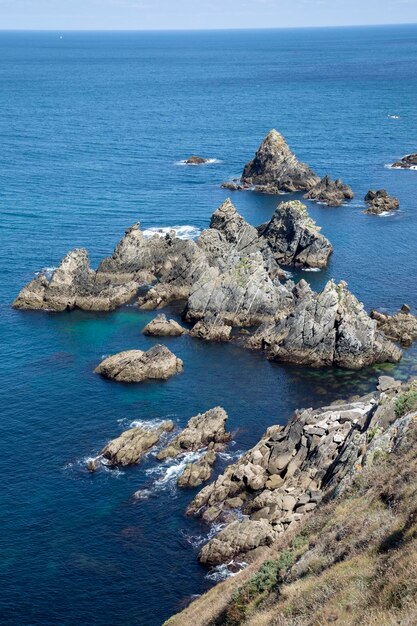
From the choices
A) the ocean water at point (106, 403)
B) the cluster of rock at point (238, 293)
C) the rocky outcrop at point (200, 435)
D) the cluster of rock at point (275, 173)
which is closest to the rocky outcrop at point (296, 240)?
the cluster of rock at point (238, 293)

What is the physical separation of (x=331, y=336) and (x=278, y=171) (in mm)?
92786

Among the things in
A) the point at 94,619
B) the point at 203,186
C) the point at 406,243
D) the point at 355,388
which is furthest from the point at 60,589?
the point at 203,186

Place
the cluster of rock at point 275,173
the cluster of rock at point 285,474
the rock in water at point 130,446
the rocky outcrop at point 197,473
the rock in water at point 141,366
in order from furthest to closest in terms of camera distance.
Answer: the cluster of rock at point 275,173 < the rock in water at point 141,366 < the rock in water at point 130,446 < the rocky outcrop at point 197,473 < the cluster of rock at point 285,474

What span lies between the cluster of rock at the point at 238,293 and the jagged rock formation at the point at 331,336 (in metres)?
0.13

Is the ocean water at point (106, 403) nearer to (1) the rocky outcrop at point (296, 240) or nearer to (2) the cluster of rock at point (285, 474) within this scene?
(2) the cluster of rock at point (285, 474)

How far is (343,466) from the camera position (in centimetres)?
6669

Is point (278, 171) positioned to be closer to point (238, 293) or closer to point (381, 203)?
point (381, 203)

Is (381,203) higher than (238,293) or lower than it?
higher

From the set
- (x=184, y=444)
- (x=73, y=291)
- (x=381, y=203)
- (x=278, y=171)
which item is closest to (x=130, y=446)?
Answer: (x=184, y=444)

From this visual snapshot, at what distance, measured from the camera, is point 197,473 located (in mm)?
77500

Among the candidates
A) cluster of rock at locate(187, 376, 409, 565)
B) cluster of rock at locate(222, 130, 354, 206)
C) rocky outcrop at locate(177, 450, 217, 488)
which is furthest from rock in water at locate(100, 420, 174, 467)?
cluster of rock at locate(222, 130, 354, 206)

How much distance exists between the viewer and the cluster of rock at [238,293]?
102250 mm

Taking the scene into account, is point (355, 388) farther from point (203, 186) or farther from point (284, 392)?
point (203, 186)

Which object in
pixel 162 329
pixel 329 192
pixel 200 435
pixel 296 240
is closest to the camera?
pixel 200 435
